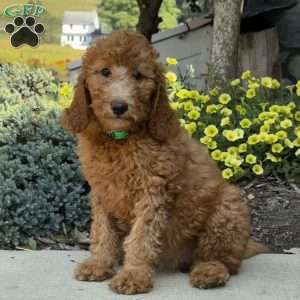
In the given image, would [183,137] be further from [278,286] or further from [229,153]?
[229,153]

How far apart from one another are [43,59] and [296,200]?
14.6 ft

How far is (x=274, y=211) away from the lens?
619 cm

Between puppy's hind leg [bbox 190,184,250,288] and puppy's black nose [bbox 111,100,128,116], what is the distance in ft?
3.15

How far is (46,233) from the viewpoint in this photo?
A: 18.9ft

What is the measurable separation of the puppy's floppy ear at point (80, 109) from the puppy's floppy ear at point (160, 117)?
370mm

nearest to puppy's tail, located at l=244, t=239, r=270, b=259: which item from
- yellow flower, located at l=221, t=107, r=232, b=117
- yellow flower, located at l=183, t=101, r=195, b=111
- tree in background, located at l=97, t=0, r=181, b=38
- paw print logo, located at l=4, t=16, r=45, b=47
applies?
yellow flower, located at l=221, t=107, r=232, b=117

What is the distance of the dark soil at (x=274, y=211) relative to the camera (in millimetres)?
5891

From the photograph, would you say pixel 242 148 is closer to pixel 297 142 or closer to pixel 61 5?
pixel 297 142

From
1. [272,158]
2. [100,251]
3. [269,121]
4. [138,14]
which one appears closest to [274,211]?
[272,158]

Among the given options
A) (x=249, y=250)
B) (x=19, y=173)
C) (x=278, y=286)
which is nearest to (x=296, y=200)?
(x=249, y=250)

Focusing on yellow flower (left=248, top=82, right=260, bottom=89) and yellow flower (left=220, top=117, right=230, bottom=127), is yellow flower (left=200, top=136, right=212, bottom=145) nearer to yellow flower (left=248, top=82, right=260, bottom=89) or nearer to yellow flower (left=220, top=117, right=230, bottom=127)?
yellow flower (left=220, top=117, right=230, bottom=127)

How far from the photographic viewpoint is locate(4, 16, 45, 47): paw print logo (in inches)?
371

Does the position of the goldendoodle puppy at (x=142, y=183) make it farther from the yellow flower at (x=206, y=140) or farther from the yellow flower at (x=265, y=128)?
the yellow flower at (x=265, y=128)

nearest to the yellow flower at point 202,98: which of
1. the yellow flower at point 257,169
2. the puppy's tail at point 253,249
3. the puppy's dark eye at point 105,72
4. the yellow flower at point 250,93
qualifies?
Result: the yellow flower at point 250,93
